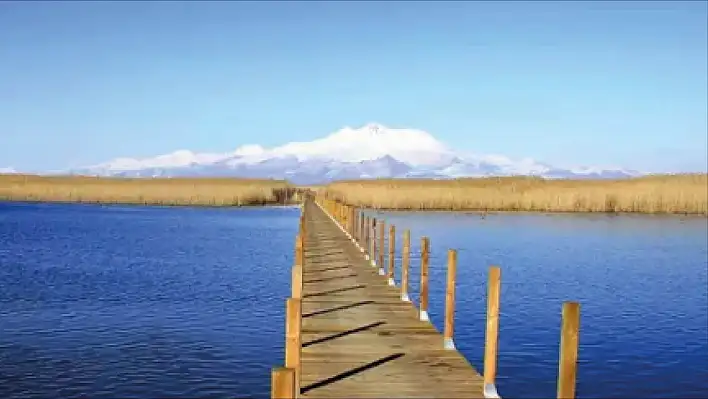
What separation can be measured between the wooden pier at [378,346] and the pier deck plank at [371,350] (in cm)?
1

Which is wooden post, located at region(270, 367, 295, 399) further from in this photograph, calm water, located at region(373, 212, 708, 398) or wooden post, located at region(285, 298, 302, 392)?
calm water, located at region(373, 212, 708, 398)

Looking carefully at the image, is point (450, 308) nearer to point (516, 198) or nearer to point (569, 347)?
point (569, 347)

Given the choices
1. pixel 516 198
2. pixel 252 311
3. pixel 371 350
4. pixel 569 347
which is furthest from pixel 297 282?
pixel 516 198

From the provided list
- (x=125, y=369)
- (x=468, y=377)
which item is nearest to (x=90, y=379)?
(x=125, y=369)

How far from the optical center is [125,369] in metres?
15.3

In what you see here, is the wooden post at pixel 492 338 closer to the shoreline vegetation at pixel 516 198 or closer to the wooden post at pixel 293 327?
the wooden post at pixel 293 327

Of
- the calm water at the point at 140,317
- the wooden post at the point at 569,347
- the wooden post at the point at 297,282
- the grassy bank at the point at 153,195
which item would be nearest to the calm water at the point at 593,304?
the wooden post at the point at 297,282

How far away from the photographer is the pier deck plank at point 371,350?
11102mm

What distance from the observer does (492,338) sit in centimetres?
1103

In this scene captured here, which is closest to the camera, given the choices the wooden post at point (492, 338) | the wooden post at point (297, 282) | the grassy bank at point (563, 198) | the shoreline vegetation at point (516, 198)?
the wooden post at point (492, 338)

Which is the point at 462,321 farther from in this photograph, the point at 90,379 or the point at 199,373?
the point at 90,379

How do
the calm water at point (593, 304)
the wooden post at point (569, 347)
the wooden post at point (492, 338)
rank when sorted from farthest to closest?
the calm water at point (593, 304), the wooden post at point (492, 338), the wooden post at point (569, 347)

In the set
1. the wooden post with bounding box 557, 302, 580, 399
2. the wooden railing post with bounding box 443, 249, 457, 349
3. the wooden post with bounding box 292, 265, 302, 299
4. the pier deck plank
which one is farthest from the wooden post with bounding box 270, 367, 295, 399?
the wooden railing post with bounding box 443, 249, 457, 349

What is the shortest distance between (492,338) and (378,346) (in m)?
3.15
